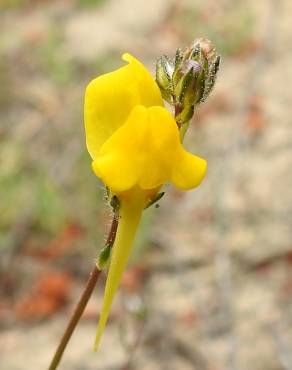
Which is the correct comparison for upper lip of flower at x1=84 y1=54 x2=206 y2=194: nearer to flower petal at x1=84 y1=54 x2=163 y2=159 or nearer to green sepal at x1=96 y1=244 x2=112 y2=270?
flower petal at x1=84 y1=54 x2=163 y2=159

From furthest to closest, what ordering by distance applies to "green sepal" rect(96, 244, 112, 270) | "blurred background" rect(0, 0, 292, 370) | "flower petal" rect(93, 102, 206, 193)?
"blurred background" rect(0, 0, 292, 370), "green sepal" rect(96, 244, 112, 270), "flower petal" rect(93, 102, 206, 193)

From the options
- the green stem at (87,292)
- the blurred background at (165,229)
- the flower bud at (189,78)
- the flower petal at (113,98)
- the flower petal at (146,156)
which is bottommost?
the green stem at (87,292)

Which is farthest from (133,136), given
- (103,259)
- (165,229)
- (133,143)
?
(165,229)

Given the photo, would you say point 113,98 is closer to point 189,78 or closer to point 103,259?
point 189,78

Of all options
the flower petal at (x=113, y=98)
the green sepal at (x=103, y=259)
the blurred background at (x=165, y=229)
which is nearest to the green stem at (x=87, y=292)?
the green sepal at (x=103, y=259)

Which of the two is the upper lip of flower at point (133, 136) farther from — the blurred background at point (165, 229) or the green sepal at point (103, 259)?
the blurred background at point (165, 229)

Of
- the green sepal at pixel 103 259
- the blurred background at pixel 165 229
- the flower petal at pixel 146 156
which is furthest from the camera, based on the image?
the blurred background at pixel 165 229

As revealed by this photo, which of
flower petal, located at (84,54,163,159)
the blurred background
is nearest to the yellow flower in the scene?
flower petal, located at (84,54,163,159)

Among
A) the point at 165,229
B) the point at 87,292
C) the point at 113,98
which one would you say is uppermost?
the point at 165,229
